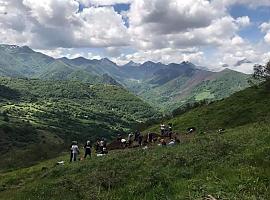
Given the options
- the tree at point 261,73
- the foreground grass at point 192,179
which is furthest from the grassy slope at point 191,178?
the tree at point 261,73

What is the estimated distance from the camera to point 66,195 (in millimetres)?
20516

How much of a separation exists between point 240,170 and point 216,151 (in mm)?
6791

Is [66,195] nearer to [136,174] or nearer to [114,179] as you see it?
[114,179]

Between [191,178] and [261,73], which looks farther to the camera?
[261,73]

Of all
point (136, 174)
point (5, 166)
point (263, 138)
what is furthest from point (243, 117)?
point (136, 174)

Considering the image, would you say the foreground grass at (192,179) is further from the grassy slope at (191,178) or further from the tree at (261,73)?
the tree at (261,73)

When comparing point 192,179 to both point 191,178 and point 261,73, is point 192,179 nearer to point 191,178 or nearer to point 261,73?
point 191,178

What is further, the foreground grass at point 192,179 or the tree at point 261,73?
the tree at point 261,73

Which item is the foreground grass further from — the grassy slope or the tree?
the tree

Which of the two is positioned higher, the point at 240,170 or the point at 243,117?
the point at 243,117

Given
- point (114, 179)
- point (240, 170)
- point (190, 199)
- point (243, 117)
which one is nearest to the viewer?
point (190, 199)

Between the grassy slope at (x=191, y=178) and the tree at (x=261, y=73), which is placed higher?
the tree at (x=261, y=73)

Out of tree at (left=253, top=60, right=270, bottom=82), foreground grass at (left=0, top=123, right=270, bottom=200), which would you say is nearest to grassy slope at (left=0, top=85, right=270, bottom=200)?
foreground grass at (left=0, top=123, right=270, bottom=200)

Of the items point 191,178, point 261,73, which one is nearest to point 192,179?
point 191,178
